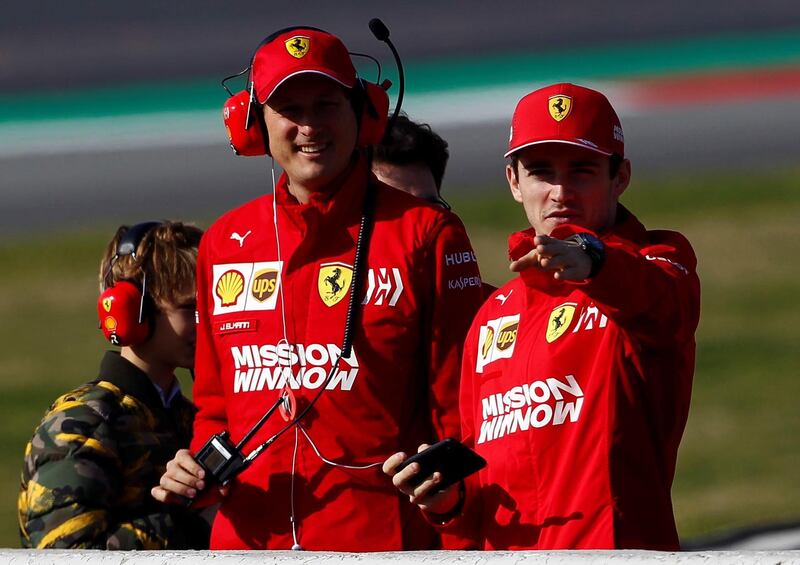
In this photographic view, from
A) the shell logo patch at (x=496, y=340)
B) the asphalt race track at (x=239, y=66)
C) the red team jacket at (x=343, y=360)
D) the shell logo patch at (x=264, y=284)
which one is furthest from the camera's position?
the asphalt race track at (x=239, y=66)

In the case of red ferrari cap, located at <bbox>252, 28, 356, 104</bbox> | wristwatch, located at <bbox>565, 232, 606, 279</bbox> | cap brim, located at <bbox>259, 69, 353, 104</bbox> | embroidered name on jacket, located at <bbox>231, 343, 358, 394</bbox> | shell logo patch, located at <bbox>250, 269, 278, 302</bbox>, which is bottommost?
embroidered name on jacket, located at <bbox>231, 343, 358, 394</bbox>

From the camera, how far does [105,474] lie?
135 inches

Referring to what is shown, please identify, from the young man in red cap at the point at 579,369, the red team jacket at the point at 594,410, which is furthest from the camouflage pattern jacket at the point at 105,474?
the red team jacket at the point at 594,410

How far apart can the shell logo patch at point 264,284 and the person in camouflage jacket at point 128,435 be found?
1.23 feet

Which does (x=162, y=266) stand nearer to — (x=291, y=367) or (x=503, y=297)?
(x=291, y=367)

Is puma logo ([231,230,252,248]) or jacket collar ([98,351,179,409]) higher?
puma logo ([231,230,252,248])

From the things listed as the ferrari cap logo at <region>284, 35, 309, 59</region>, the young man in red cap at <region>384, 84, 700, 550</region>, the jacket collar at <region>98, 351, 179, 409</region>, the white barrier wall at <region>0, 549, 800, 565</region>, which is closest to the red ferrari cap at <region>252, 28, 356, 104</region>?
the ferrari cap logo at <region>284, 35, 309, 59</region>

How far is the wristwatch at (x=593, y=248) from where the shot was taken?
269 cm

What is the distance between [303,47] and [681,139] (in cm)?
1203

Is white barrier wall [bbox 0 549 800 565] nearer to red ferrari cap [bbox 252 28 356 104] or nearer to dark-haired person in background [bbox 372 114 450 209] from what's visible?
red ferrari cap [bbox 252 28 356 104]

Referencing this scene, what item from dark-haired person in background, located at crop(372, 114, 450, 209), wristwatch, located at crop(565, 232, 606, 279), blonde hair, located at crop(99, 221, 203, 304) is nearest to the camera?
wristwatch, located at crop(565, 232, 606, 279)

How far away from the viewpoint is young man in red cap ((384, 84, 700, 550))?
110 inches

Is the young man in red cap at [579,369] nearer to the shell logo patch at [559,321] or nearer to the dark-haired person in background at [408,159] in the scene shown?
the shell logo patch at [559,321]

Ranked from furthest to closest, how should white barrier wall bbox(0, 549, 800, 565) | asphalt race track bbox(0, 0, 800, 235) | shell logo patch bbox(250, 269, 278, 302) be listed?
asphalt race track bbox(0, 0, 800, 235), shell logo patch bbox(250, 269, 278, 302), white barrier wall bbox(0, 549, 800, 565)
